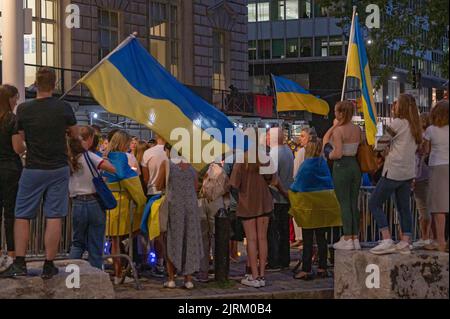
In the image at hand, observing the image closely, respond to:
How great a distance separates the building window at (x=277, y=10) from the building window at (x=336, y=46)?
5456 millimetres

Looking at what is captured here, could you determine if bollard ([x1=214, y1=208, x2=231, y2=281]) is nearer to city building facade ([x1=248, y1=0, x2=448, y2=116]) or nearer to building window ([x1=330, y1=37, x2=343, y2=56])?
city building facade ([x1=248, y1=0, x2=448, y2=116])

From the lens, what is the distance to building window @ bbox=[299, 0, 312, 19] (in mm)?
64500

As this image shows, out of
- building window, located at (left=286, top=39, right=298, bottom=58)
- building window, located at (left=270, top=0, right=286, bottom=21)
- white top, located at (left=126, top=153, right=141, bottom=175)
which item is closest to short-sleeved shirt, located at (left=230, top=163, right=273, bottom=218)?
white top, located at (left=126, top=153, right=141, bottom=175)

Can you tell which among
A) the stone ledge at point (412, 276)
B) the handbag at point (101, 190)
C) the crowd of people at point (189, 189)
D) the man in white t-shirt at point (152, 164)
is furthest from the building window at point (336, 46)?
the stone ledge at point (412, 276)

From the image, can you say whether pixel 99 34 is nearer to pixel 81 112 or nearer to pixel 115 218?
pixel 81 112

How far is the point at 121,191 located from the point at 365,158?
3.04 meters

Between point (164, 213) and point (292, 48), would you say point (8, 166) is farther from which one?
point (292, 48)

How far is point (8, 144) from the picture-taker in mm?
7789

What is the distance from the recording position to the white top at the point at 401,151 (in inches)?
320

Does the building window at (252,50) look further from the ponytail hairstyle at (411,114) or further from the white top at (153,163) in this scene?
the ponytail hairstyle at (411,114)

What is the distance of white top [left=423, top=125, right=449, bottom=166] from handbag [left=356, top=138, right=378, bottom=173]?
192 centimetres

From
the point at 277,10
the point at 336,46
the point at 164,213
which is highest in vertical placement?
the point at 277,10

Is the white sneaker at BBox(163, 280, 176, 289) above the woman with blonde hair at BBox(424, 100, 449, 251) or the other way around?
the other way around

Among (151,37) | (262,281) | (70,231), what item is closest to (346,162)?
(262,281)
